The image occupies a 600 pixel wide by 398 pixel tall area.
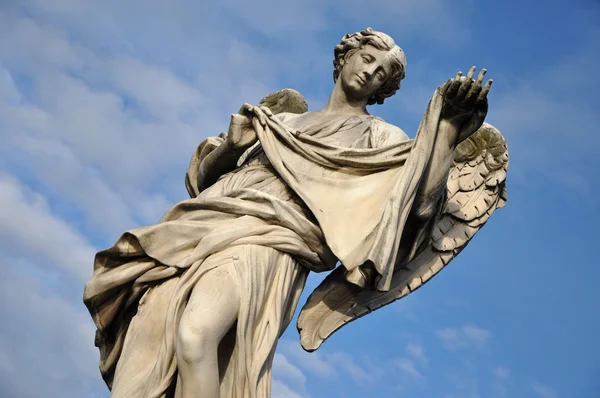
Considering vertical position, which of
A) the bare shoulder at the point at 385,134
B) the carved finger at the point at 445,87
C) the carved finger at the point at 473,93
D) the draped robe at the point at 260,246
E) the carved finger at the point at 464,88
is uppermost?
the bare shoulder at the point at 385,134

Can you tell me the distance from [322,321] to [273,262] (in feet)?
3.12

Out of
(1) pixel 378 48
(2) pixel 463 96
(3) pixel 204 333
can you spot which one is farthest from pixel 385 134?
(3) pixel 204 333

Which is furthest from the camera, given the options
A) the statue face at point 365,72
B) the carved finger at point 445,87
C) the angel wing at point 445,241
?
the statue face at point 365,72

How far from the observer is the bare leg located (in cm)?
723

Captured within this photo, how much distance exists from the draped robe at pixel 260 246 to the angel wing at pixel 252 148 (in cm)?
75

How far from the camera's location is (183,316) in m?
7.43

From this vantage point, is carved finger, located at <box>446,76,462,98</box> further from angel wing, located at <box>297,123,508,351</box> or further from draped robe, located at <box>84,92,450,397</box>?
angel wing, located at <box>297,123,508,351</box>

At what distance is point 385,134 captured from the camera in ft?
29.1

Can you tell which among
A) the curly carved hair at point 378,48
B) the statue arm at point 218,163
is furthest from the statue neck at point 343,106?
the statue arm at point 218,163

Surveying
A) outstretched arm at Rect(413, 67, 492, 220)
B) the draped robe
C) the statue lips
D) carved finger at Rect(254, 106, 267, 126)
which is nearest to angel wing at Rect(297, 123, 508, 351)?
the draped robe

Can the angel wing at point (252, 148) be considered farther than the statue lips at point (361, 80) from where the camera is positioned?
Yes

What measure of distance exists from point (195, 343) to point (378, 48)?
3.02 meters

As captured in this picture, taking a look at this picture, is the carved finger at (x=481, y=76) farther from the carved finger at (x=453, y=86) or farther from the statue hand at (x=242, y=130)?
the statue hand at (x=242, y=130)

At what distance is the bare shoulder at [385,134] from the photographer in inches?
347
